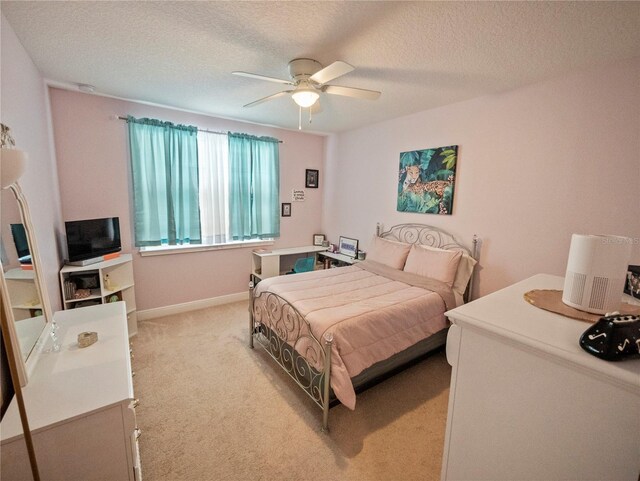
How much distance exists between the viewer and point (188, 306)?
3.78m

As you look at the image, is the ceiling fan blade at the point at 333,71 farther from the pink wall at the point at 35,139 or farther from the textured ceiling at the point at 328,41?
the pink wall at the point at 35,139

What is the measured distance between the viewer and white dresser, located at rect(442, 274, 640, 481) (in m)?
0.68

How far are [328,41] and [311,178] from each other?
9.56ft

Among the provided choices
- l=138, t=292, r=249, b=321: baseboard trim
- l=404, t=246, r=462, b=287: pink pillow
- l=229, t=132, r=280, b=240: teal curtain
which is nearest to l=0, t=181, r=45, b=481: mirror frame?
l=138, t=292, r=249, b=321: baseboard trim

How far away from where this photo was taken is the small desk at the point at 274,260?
4.08 m

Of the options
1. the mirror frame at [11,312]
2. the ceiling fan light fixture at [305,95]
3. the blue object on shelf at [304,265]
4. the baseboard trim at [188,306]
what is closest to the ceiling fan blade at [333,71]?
the ceiling fan light fixture at [305,95]

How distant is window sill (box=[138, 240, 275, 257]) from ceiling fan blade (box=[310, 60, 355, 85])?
8.86 ft

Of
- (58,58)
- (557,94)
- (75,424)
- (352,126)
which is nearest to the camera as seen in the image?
(75,424)

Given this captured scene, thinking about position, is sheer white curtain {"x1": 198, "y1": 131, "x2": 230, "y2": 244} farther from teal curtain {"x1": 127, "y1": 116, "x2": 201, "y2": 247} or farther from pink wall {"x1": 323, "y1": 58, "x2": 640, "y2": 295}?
pink wall {"x1": 323, "y1": 58, "x2": 640, "y2": 295}

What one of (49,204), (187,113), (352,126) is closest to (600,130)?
(352,126)

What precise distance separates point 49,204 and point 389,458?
3349 mm

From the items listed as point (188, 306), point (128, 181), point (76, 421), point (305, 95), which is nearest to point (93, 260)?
point (128, 181)

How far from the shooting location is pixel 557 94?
2326mm

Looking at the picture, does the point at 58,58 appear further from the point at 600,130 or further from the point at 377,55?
the point at 600,130
